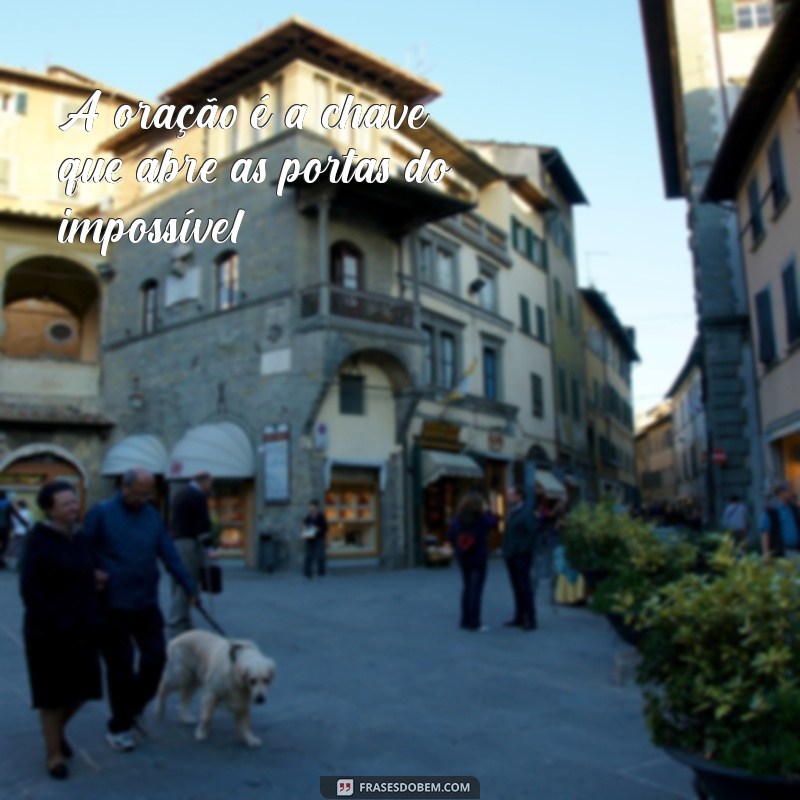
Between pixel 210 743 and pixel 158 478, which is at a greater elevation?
pixel 158 478

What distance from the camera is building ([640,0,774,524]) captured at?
20.4 metres

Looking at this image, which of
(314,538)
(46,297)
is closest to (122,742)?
(314,538)

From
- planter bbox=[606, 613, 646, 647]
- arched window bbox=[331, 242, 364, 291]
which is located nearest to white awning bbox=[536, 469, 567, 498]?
arched window bbox=[331, 242, 364, 291]

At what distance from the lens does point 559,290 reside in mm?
35156

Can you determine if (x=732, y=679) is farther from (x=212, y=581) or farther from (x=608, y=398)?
(x=608, y=398)

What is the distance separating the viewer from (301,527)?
19234 mm

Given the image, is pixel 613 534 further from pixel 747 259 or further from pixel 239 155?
pixel 239 155

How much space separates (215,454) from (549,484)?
13.9 meters

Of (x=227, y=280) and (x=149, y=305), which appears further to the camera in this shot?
(x=149, y=305)

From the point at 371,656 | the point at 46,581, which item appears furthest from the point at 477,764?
the point at 371,656

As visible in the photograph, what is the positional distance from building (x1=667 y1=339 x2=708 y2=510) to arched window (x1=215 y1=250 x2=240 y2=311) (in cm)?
2569

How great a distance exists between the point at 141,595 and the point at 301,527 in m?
14.1

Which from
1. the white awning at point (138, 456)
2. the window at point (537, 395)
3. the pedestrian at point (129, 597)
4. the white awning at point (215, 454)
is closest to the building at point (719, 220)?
the window at point (537, 395)

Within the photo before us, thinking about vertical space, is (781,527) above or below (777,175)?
below
